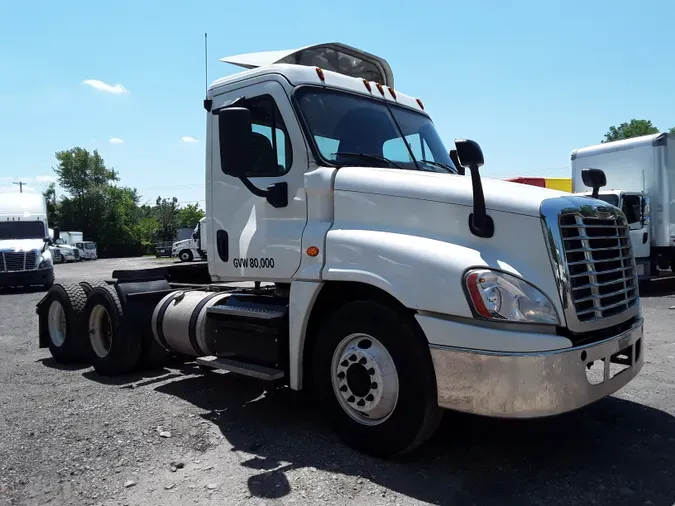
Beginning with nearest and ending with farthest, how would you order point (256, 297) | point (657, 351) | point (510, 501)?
point (510, 501), point (256, 297), point (657, 351)

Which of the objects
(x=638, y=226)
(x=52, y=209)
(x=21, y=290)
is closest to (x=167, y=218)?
(x=52, y=209)

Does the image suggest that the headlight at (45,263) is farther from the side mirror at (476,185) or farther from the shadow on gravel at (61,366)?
the side mirror at (476,185)

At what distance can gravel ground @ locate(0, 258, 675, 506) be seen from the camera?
3529 mm

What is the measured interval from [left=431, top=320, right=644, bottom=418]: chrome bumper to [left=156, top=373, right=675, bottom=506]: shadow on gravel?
52cm

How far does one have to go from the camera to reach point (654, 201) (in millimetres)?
14336

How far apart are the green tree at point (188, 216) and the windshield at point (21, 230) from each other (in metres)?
55.1

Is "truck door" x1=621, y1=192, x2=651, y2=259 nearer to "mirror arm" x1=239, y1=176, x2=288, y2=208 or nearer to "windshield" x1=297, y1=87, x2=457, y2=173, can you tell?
"windshield" x1=297, y1=87, x2=457, y2=173

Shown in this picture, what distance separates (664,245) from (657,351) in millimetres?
8134

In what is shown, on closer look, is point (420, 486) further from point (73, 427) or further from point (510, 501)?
point (73, 427)

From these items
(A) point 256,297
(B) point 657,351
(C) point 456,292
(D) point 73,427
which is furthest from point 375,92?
(B) point 657,351

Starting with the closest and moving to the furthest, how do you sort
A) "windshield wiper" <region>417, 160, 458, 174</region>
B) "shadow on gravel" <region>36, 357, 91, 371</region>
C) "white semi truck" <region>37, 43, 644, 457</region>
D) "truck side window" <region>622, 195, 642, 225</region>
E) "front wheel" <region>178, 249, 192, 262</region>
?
1. "white semi truck" <region>37, 43, 644, 457</region>
2. "windshield wiper" <region>417, 160, 458, 174</region>
3. "shadow on gravel" <region>36, 357, 91, 371</region>
4. "truck side window" <region>622, 195, 642, 225</region>
5. "front wheel" <region>178, 249, 192, 262</region>

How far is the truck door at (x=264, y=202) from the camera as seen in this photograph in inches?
180

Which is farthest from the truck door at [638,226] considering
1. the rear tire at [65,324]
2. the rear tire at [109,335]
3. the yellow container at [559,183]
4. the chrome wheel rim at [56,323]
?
the chrome wheel rim at [56,323]

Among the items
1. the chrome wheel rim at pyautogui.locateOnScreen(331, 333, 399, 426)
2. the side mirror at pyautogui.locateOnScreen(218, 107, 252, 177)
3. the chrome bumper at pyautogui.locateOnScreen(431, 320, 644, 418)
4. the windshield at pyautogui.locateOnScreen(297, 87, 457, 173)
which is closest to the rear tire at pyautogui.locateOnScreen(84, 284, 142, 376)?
the side mirror at pyautogui.locateOnScreen(218, 107, 252, 177)
